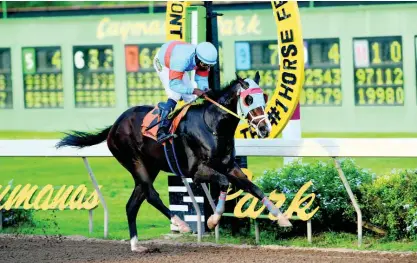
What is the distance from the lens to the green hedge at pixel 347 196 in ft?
24.3

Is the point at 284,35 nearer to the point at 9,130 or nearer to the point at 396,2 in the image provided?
the point at 396,2

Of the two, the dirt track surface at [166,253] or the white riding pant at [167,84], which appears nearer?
the dirt track surface at [166,253]

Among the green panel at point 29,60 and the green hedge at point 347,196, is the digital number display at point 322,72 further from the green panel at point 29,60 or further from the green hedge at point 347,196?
the green hedge at point 347,196

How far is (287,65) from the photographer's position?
27.5 feet

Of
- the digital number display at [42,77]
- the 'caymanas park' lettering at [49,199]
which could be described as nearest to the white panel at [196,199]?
the 'caymanas park' lettering at [49,199]

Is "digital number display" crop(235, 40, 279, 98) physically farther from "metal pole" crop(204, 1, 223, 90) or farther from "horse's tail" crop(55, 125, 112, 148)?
"horse's tail" crop(55, 125, 112, 148)

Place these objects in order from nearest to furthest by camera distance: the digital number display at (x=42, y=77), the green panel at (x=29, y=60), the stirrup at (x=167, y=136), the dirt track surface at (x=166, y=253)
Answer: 1. the dirt track surface at (x=166, y=253)
2. the stirrup at (x=167, y=136)
3. the digital number display at (x=42, y=77)
4. the green panel at (x=29, y=60)

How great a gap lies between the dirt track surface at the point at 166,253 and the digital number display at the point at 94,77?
11882 mm

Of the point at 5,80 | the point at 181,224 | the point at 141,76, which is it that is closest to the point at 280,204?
the point at 181,224

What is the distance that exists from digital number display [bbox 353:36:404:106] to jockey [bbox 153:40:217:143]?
425 inches

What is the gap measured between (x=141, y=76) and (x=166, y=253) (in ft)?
Answer: 40.9

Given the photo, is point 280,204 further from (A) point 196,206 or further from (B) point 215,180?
(A) point 196,206

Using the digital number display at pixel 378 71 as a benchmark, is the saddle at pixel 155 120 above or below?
below

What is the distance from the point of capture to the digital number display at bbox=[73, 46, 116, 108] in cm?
2014
